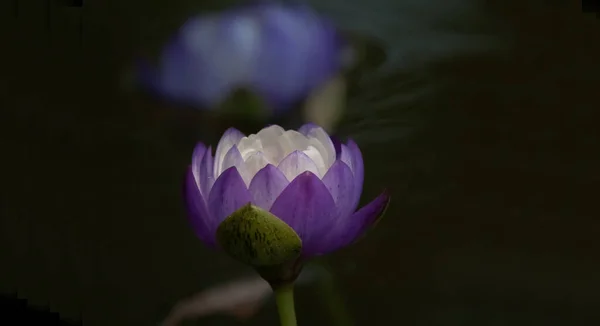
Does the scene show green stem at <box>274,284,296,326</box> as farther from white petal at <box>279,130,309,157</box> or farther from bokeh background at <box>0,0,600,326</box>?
bokeh background at <box>0,0,600,326</box>

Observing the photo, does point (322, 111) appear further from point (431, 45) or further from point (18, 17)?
point (18, 17)

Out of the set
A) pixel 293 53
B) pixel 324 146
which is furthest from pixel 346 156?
pixel 293 53

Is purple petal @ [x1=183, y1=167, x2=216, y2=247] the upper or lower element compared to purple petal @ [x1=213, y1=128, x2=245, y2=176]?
lower

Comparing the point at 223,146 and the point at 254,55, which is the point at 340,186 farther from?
the point at 254,55

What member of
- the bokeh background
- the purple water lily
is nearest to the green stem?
the purple water lily

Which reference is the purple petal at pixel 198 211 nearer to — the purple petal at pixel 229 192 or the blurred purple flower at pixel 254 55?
the purple petal at pixel 229 192

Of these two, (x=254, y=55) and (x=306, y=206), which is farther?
(x=254, y=55)

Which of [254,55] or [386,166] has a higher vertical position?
[254,55]

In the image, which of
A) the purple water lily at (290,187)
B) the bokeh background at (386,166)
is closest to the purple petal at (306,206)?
the purple water lily at (290,187)
